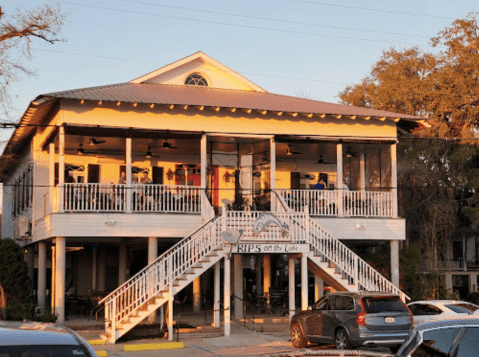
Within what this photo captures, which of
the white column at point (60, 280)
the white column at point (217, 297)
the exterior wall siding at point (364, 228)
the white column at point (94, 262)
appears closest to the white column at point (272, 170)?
the exterior wall siding at point (364, 228)

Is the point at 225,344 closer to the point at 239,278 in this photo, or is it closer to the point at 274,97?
the point at 239,278

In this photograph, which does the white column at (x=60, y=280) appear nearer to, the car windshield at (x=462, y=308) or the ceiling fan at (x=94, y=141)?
the ceiling fan at (x=94, y=141)

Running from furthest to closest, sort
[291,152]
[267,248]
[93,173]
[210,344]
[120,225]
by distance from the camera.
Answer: [93,173] < [291,152] < [120,225] < [267,248] < [210,344]

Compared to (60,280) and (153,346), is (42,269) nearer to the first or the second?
(60,280)

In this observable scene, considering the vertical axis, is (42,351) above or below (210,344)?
above

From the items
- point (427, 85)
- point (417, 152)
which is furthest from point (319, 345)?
point (427, 85)

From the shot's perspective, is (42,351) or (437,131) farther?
(437,131)

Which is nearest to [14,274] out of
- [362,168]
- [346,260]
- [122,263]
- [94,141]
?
[122,263]

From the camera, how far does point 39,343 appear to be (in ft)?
17.9

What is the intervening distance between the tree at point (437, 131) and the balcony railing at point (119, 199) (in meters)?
16.2

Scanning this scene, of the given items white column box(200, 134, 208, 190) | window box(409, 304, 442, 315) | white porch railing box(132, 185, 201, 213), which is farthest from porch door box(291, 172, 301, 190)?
window box(409, 304, 442, 315)

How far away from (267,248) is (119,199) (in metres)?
5.33

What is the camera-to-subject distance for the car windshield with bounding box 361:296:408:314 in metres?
18.3

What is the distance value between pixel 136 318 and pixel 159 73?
1143 cm
